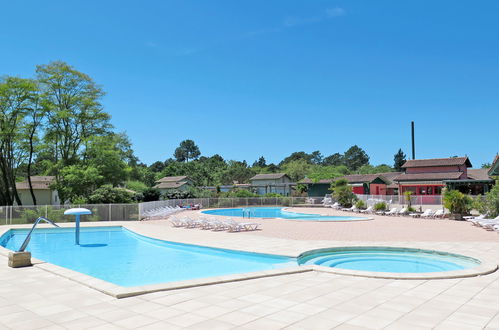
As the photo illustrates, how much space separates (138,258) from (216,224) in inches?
242

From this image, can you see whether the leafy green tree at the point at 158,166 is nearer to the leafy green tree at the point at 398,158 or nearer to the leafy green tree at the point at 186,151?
the leafy green tree at the point at 186,151

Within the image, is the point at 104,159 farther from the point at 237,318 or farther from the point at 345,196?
the point at 237,318

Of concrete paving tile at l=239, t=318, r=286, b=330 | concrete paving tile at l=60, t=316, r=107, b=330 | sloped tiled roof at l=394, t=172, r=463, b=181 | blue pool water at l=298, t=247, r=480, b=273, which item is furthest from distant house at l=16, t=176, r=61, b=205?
concrete paving tile at l=239, t=318, r=286, b=330

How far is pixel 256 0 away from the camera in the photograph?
18344 millimetres

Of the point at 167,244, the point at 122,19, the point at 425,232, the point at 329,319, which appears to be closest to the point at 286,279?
the point at 329,319

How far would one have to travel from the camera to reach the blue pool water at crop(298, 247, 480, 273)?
10.1 meters

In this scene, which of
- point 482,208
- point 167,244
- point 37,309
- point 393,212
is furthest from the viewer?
point 393,212

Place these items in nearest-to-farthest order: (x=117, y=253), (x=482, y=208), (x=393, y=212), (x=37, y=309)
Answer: (x=37, y=309)
(x=117, y=253)
(x=482, y=208)
(x=393, y=212)

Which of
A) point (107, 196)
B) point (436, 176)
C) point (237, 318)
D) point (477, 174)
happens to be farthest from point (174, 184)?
point (237, 318)

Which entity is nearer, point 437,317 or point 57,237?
point 437,317

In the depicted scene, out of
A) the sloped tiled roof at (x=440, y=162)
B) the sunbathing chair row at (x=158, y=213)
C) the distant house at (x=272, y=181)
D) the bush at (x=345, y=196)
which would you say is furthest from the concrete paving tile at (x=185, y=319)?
the distant house at (x=272, y=181)

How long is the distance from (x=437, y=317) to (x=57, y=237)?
1858cm

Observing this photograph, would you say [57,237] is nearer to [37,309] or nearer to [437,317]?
[37,309]

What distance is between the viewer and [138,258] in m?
12.8
